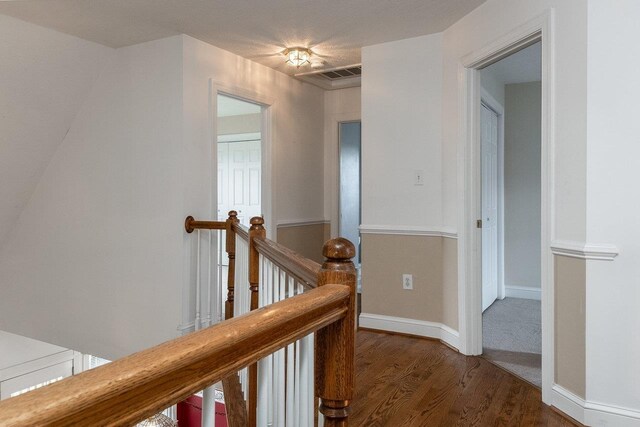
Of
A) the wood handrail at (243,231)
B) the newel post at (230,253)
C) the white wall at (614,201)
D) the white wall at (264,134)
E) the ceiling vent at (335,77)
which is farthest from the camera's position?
the ceiling vent at (335,77)

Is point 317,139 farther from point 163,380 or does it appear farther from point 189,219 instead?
point 163,380

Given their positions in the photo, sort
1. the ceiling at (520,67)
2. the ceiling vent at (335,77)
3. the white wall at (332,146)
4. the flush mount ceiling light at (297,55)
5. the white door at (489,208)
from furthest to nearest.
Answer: the white wall at (332,146), the ceiling vent at (335,77), the white door at (489,208), the ceiling at (520,67), the flush mount ceiling light at (297,55)

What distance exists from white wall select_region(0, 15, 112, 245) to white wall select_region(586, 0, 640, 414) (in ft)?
11.7

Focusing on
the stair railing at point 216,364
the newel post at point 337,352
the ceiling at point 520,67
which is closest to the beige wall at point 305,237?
the ceiling at point 520,67

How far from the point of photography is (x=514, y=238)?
479 centimetres

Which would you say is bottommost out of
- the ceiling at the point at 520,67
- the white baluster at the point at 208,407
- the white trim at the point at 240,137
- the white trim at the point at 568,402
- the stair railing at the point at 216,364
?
the white trim at the point at 568,402

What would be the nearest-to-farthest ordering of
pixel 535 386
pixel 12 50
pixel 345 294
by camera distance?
pixel 345 294, pixel 535 386, pixel 12 50

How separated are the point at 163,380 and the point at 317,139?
4.49 metres

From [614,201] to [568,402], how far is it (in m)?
1.02

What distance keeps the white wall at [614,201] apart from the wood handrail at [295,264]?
5.06 ft

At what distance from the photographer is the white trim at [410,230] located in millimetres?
3224

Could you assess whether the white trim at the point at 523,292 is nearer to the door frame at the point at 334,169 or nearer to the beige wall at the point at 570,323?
the door frame at the point at 334,169

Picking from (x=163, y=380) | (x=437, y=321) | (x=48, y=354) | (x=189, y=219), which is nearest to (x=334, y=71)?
(x=189, y=219)

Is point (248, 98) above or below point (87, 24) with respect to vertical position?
below
